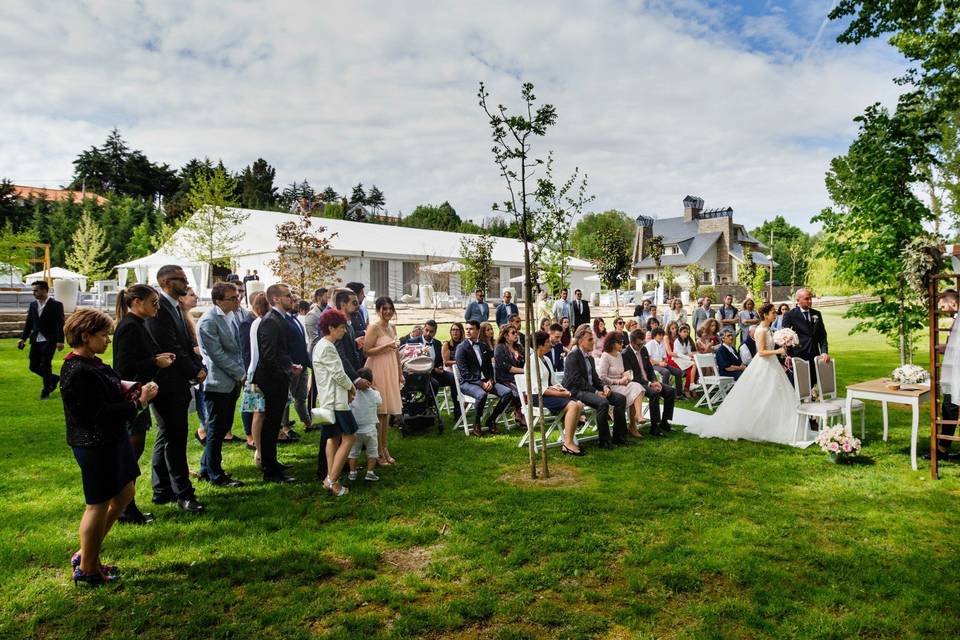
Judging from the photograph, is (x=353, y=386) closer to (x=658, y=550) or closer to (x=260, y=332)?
(x=260, y=332)

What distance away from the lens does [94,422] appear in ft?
12.2

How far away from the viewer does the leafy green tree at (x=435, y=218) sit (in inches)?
2861

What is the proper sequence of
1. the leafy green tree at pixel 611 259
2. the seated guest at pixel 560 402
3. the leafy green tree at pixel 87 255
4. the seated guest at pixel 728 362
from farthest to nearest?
the leafy green tree at pixel 611 259 < the leafy green tree at pixel 87 255 < the seated guest at pixel 728 362 < the seated guest at pixel 560 402

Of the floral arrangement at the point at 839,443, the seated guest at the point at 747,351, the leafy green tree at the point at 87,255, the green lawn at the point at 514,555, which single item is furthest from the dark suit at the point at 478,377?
the leafy green tree at the point at 87,255

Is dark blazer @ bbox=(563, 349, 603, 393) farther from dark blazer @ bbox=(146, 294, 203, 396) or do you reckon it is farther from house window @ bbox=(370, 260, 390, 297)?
house window @ bbox=(370, 260, 390, 297)

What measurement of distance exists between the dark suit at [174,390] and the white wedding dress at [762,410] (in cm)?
621

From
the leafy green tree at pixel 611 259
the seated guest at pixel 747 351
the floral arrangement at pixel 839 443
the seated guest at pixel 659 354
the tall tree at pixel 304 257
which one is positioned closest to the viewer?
the floral arrangement at pixel 839 443

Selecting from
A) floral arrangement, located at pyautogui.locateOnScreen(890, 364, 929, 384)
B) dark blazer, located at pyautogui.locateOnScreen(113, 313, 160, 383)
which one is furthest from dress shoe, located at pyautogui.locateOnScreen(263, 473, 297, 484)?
floral arrangement, located at pyautogui.locateOnScreen(890, 364, 929, 384)

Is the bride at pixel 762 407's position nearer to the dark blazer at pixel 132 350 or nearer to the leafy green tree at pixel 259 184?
the dark blazer at pixel 132 350

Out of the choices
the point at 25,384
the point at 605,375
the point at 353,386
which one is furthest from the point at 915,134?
the point at 25,384

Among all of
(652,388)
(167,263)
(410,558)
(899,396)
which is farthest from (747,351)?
(167,263)

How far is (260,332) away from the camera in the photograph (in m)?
5.98

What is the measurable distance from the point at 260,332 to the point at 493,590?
3431 millimetres

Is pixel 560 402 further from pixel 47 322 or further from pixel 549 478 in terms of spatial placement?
pixel 47 322
